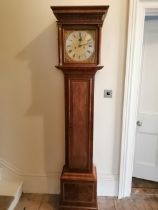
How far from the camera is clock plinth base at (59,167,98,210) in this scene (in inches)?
74.2

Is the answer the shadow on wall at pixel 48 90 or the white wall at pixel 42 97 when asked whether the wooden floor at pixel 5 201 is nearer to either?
the white wall at pixel 42 97

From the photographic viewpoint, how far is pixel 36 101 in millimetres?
2041

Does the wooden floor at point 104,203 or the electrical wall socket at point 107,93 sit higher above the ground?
the electrical wall socket at point 107,93

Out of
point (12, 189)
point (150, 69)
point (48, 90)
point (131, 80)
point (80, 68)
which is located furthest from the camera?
point (150, 69)

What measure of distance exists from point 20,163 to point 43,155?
0.92ft

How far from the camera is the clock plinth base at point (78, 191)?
6.18 ft

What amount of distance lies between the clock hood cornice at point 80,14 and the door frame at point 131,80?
38cm

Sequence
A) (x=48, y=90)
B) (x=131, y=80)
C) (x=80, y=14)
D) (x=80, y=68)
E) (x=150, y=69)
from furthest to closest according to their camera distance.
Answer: (x=150, y=69)
(x=48, y=90)
(x=131, y=80)
(x=80, y=68)
(x=80, y=14)

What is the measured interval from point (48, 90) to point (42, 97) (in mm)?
96

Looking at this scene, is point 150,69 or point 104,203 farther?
point 150,69

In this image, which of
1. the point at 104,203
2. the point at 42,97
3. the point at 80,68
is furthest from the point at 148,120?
Result: the point at 42,97

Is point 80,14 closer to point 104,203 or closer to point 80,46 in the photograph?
point 80,46

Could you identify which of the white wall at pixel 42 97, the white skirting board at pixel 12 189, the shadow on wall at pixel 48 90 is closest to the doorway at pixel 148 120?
the white wall at pixel 42 97

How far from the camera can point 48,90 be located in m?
2.01
